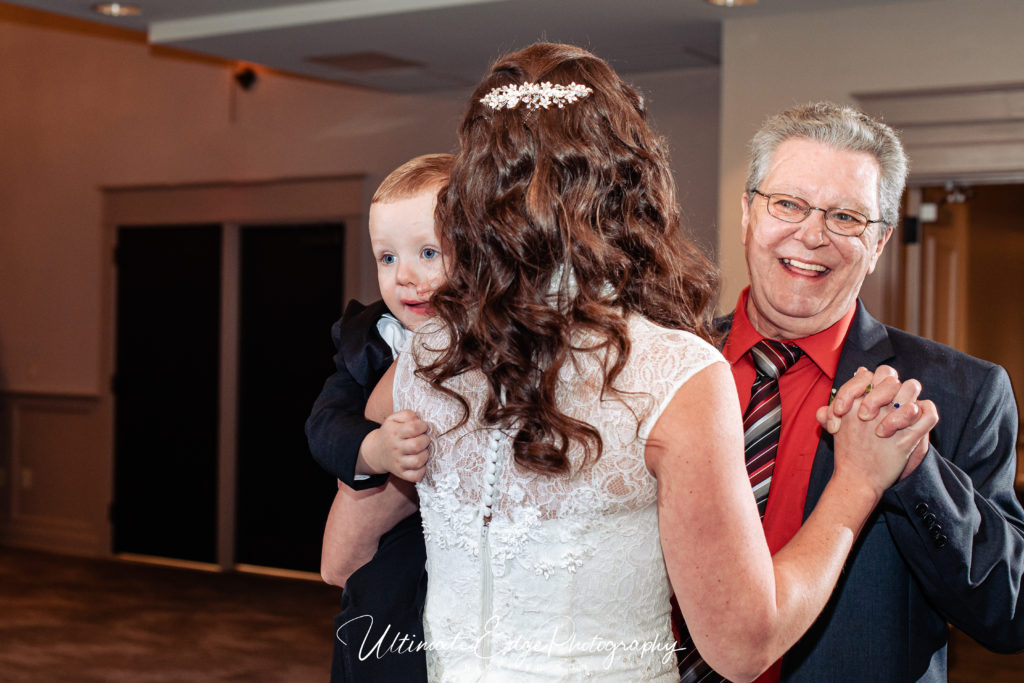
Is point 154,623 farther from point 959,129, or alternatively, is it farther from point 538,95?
point 538,95

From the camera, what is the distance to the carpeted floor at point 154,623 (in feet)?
16.6

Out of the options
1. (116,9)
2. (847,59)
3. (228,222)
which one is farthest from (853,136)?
(228,222)

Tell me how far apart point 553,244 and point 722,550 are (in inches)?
15.7

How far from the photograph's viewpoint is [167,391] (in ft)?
24.1

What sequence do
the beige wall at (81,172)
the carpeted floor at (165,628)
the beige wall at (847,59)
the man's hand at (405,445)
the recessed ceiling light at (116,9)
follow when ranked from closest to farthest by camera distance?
the man's hand at (405,445), the beige wall at (847,59), the recessed ceiling light at (116,9), the carpeted floor at (165,628), the beige wall at (81,172)

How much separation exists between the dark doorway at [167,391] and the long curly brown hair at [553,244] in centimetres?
622

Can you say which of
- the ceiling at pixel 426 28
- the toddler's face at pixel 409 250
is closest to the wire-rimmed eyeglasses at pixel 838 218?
the toddler's face at pixel 409 250

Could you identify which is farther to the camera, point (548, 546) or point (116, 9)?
point (116, 9)

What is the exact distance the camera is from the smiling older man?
1560 mm

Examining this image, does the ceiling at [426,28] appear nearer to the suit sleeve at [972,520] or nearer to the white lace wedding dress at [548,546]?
the suit sleeve at [972,520]

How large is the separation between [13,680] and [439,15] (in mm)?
3626

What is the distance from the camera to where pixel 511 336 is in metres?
1.22

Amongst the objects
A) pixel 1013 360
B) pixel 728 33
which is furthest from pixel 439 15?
pixel 1013 360

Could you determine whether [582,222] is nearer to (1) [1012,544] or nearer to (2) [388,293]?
(2) [388,293]
